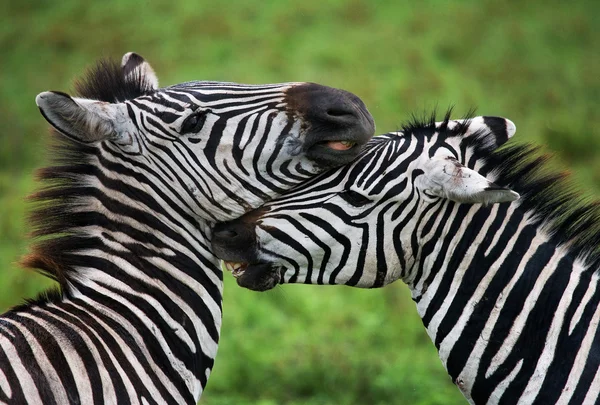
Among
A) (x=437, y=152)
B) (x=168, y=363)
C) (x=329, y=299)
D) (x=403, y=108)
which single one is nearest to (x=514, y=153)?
(x=437, y=152)

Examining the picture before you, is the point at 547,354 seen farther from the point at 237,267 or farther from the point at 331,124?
the point at 237,267

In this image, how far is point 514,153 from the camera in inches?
171

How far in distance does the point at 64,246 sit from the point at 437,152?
2.11 meters

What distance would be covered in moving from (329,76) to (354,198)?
1195 centimetres

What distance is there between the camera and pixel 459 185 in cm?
393

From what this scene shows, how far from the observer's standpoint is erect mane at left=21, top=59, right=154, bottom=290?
13.5 ft

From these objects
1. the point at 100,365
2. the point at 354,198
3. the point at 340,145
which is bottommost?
the point at 100,365

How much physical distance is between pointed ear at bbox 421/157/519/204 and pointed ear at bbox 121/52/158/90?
1798 mm

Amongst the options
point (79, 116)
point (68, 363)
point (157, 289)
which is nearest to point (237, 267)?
point (157, 289)

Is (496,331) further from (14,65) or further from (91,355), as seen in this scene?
(14,65)

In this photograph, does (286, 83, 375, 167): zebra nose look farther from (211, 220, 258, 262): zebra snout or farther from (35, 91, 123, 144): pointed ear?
(35, 91, 123, 144): pointed ear

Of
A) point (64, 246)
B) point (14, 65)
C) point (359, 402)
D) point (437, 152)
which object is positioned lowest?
point (359, 402)

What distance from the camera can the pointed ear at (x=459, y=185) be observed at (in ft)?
12.6

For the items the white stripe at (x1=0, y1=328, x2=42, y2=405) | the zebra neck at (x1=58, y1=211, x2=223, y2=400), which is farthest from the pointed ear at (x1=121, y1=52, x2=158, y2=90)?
the white stripe at (x1=0, y1=328, x2=42, y2=405)
